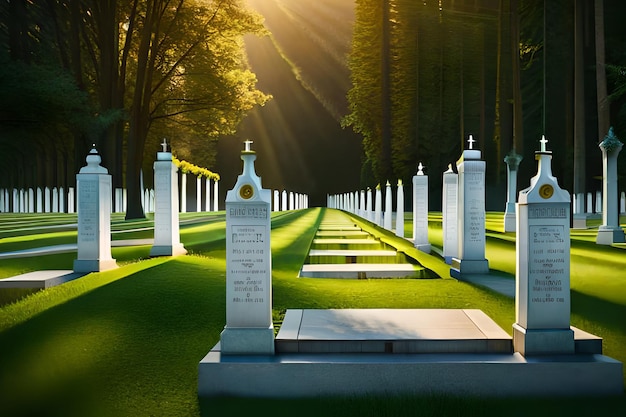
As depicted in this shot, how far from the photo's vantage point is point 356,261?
13297 mm

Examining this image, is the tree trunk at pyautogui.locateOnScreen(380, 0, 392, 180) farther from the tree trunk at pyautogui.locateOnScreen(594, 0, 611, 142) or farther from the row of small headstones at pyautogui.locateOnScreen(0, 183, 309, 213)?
the tree trunk at pyautogui.locateOnScreen(594, 0, 611, 142)

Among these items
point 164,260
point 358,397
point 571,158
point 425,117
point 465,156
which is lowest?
point 358,397

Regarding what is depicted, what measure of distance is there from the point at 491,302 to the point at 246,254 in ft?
14.3

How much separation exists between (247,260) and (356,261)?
25.9 ft

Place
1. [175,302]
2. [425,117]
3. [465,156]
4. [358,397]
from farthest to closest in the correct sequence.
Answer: [425,117], [465,156], [175,302], [358,397]

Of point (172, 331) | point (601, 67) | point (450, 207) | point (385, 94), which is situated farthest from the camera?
point (385, 94)

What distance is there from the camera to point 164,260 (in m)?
11.2

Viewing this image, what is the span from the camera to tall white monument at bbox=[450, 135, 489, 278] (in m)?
10.4

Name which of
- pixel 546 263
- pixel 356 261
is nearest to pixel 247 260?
pixel 546 263

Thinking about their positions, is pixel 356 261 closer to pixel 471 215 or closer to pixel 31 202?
pixel 471 215

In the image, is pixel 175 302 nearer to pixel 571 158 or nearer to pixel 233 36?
pixel 233 36

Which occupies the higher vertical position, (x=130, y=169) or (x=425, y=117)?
(x=425, y=117)

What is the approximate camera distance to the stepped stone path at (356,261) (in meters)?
11.0

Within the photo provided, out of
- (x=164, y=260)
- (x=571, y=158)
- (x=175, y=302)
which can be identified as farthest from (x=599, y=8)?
(x=175, y=302)
